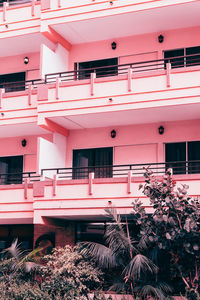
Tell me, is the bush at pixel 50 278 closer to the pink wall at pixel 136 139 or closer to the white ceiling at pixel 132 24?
the pink wall at pixel 136 139

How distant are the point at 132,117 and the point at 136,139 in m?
1.16

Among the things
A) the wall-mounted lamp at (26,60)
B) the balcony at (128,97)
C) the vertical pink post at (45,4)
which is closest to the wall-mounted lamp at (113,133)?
the balcony at (128,97)

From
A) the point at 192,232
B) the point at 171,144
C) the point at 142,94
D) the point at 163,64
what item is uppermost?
the point at 163,64

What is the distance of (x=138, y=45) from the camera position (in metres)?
21.0

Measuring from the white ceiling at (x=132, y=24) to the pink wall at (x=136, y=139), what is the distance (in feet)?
12.9

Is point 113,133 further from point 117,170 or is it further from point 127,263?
point 127,263

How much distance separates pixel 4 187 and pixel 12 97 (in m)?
3.77

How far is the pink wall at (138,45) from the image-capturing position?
66.2 ft

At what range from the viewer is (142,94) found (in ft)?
60.1

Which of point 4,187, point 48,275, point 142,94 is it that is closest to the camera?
point 48,275

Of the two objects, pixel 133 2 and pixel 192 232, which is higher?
pixel 133 2

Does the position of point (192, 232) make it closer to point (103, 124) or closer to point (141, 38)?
point (103, 124)

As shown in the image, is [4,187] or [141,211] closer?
[141,211]

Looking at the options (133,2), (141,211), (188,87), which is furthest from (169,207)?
(133,2)
